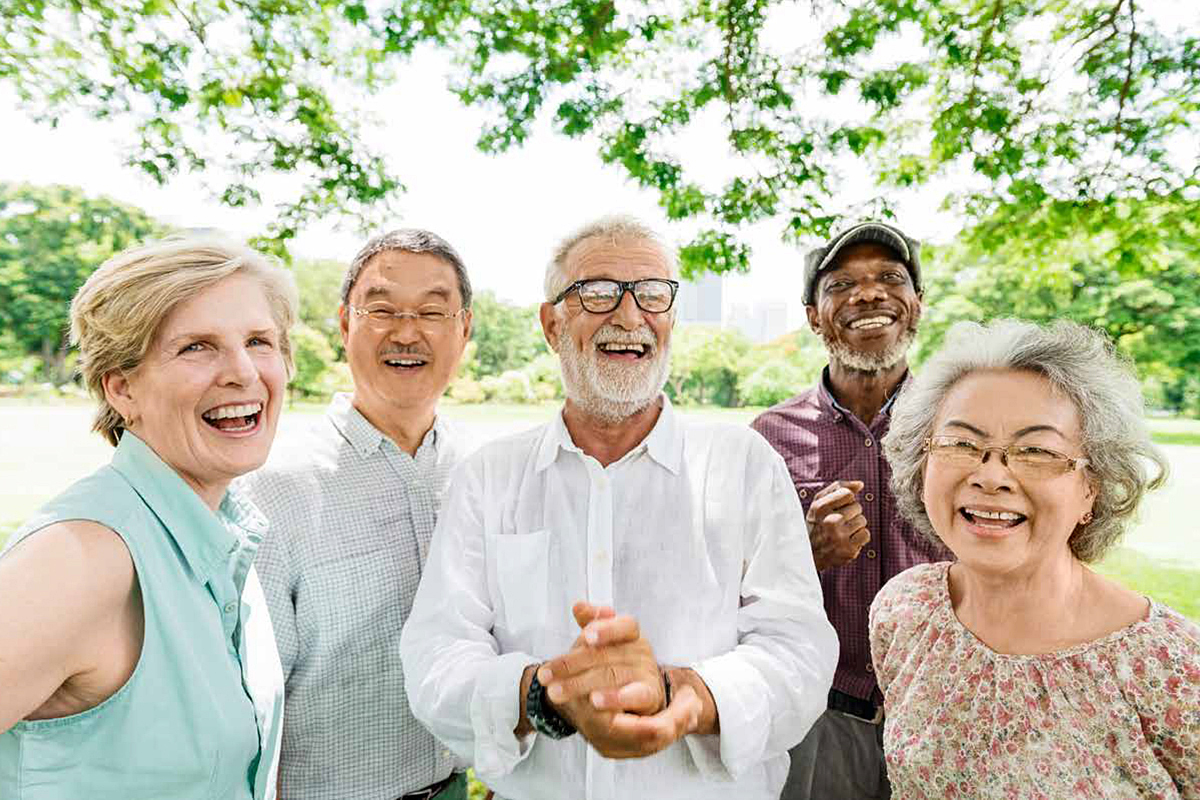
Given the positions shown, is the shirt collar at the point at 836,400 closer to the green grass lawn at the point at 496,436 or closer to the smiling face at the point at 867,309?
the smiling face at the point at 867,309

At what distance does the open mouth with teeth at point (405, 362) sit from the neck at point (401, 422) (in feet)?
0.51

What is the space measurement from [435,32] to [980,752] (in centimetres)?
665

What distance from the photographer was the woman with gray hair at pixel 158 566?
1.39 metres

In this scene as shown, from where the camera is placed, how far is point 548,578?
2.11 meters

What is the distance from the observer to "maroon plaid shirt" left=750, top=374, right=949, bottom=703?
9.16 feet

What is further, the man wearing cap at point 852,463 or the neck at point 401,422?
the man wearing cap at point 852,463

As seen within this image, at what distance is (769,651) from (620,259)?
125 cm

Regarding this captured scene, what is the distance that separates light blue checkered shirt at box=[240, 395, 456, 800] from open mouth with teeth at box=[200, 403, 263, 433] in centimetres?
58

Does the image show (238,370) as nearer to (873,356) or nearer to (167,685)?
(167,685)

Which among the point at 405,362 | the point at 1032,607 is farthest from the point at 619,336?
the point at 1032,607

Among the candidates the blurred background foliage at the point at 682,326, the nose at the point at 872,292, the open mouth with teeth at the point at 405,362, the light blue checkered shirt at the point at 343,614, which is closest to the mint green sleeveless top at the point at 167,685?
the light blue checkered shirt at the point at 343,614

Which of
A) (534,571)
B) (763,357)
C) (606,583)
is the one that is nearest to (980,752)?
(606,583)

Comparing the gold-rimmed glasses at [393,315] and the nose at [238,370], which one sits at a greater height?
the gold-rimmed glasses at [393,315]

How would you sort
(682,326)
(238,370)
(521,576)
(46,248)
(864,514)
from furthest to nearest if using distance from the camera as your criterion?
(46,248)
(682,326)
(864,514)
(521,576)
(238,370)
